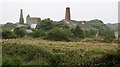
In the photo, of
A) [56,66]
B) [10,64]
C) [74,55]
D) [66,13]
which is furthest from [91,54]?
[66,13]

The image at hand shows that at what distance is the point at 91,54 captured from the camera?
53.0 feet

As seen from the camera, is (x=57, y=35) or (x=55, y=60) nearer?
(x=55, y=60)

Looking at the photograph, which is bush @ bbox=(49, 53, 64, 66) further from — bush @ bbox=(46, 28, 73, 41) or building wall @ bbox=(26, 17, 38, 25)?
building wall @ bbox=(26, 17, 38, 25)

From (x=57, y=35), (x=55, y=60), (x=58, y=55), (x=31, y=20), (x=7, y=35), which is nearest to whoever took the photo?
(x=55, y=60)

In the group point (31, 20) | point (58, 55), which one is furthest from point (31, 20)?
point (58, 55)

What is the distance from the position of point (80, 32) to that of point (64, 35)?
4.58 m

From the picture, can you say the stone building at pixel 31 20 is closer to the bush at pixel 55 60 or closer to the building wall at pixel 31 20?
the building wall at pixel 31 20

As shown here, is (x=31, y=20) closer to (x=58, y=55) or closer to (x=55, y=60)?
(x=58, y=55)

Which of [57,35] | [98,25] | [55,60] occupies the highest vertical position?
[57,35]

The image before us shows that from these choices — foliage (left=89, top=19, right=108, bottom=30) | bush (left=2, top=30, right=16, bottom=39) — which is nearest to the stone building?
foliage (left=89, top=19, right=108, bottom=30)

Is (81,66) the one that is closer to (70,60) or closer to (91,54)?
(70,60)

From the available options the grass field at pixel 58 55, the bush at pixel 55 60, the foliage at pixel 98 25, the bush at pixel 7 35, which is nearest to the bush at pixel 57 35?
the bush at pixel 7 35

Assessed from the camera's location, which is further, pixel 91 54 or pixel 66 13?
pixel 66 13

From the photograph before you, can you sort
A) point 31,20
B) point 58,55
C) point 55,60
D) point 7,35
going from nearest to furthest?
1. point 55,60
2. point 58,55
3. point 7,35
4. point 31,20
